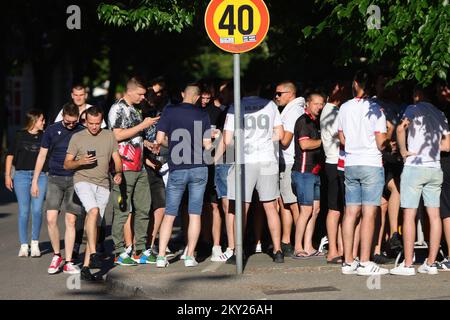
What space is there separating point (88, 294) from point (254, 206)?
3176 millimetres

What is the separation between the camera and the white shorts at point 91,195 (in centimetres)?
1113

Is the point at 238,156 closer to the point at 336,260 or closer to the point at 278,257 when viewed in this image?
the point at 278,257

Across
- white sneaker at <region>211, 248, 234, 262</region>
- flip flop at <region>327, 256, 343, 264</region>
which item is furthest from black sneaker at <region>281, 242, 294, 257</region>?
flip flop at <region>327, 256, 343, 264</region>

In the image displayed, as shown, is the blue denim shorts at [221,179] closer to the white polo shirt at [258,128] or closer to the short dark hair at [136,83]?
the white polo shirt at [258,128]

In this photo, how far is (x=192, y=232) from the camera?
11.5 metres

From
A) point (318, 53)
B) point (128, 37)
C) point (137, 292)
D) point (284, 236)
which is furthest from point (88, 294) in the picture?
point (128, 37)

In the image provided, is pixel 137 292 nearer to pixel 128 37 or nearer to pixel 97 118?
pixel 97 118

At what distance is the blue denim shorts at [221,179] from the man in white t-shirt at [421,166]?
226cm

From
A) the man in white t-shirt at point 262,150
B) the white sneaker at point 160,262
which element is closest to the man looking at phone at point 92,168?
the white sneaker at point 160,262

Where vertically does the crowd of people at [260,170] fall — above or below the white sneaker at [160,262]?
above

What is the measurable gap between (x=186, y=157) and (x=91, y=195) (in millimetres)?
1075

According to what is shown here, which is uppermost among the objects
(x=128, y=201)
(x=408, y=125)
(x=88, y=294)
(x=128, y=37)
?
(x=128, y=37)

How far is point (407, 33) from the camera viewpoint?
10438 millimetres

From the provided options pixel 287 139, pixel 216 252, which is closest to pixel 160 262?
pixel 216 252
